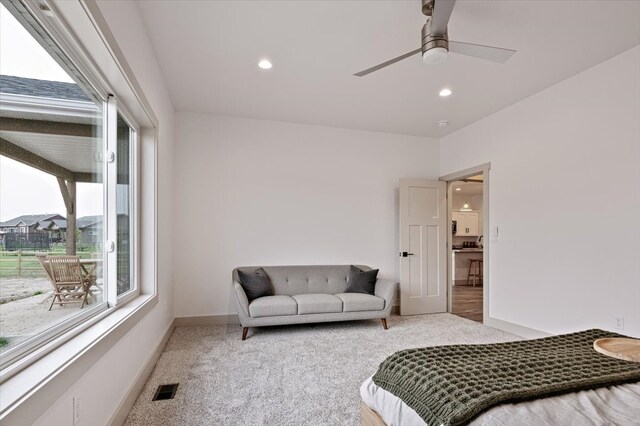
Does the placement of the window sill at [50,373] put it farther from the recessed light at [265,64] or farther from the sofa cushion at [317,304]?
the recessed light at [265,64]

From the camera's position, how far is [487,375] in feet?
4.75

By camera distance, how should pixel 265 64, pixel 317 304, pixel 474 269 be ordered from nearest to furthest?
Answer: pixel 265 64, pixel 317 304, pixel 474 269

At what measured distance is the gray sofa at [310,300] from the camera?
3957mm

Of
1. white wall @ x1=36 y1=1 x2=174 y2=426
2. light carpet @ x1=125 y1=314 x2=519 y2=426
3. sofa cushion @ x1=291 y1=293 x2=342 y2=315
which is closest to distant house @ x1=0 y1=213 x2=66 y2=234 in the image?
white wall @ x1=36 y1=1 x2=174 y2=426

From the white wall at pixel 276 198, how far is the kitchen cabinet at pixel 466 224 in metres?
4.63

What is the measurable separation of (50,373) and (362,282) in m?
3.74

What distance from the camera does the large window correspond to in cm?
Result: 127

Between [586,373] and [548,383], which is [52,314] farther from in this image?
[586,373]

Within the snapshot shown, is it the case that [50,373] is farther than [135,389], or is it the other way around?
[135,389]

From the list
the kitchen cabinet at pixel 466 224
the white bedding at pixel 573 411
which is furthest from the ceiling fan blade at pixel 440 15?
the kitchen cabinet at pixel 466 224

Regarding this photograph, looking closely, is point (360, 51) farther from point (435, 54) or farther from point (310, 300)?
point (310, 300)

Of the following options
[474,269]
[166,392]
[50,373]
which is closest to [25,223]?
[50,373]

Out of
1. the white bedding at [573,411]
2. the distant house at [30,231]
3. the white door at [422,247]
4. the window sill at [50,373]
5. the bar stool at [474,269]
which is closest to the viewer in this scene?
the window sill at [50,373]

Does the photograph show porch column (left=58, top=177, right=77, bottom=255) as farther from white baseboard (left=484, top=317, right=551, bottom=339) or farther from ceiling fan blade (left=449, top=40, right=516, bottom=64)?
white baseboard (left=484, top=317, right=551, bottom=339)
